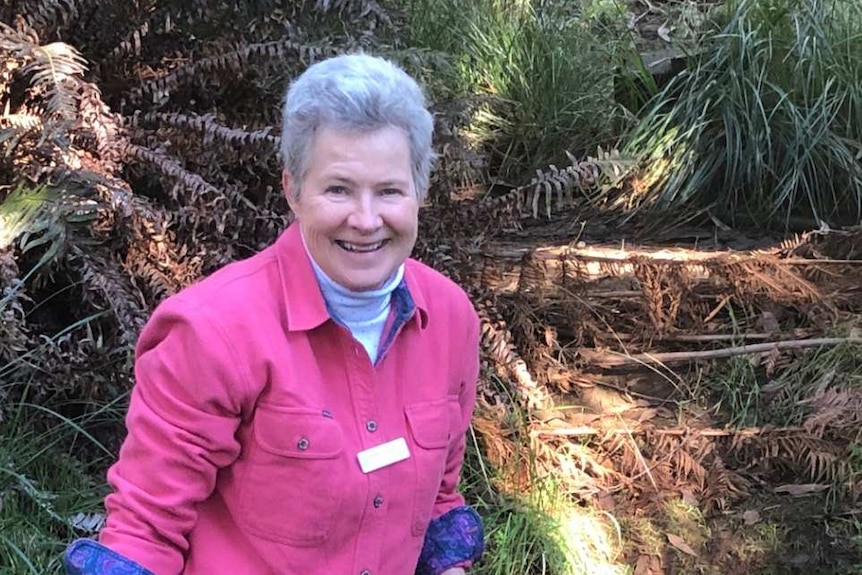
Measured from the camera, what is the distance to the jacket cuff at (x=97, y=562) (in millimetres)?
1654

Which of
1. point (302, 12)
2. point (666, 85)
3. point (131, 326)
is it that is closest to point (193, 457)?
point (131, 326)

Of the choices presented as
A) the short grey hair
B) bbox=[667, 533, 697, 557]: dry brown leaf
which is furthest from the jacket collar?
bbox=[667, 533, 697, 557]: dry brown leaf

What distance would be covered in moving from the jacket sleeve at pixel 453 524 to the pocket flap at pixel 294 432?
1.45ft

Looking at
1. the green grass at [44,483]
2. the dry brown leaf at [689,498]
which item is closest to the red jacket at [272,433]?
the green grass at [44,483]

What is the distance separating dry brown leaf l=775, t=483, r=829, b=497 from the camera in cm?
328

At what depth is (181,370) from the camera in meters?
1.68

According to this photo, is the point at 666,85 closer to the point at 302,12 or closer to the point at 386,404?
the point at 302,12

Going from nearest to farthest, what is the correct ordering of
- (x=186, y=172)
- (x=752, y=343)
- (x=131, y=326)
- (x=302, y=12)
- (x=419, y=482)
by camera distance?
1. (x=419, y=482)
2. (x=131, y=326)
3. (x=186, y=172)
4. (x=302, y=12)
5. (x=752, y=343)

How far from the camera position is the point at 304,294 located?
1799mm

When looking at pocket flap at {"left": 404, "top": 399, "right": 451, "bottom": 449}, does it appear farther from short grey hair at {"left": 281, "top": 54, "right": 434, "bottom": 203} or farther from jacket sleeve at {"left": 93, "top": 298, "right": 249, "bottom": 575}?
short grey hair at {"left": 281, "top": 54, "right": 434, "bottom": 203}

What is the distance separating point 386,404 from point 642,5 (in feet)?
17.5

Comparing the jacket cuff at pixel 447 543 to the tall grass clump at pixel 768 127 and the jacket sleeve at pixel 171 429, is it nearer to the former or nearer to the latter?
the jacket sleeve at pixel 171 429

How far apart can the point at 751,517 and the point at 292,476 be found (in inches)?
78.6

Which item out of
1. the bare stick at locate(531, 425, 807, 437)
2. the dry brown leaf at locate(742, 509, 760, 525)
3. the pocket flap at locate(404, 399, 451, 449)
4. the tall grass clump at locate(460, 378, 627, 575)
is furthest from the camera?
the bare stick at locate(531, 425, 807, 437)
